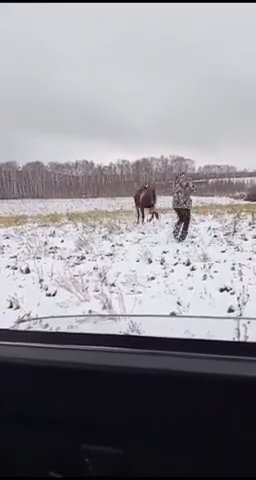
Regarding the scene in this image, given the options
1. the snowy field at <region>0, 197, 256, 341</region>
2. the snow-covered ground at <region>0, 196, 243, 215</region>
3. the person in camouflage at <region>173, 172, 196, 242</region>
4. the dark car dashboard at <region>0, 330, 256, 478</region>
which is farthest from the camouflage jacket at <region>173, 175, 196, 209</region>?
the dark car dashboard at <region>0, 330, 256, 478</region>

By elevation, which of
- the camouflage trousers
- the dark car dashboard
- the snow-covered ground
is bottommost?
the camouflage trousers

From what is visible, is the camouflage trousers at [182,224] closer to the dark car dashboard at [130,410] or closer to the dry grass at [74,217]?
the dry grass at [74,217]

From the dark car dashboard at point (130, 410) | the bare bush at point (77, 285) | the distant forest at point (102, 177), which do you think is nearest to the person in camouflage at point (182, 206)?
the distant forest at point (102, 177)

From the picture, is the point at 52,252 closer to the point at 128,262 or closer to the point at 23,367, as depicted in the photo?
the point at 128,262

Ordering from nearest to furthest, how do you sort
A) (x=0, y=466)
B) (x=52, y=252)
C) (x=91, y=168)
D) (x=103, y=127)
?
1. (x=0, y=466)
2. (x=103, y=127)
3. (x=91, y=168)
4. (x=52, y=252)

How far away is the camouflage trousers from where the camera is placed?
659 centimetres

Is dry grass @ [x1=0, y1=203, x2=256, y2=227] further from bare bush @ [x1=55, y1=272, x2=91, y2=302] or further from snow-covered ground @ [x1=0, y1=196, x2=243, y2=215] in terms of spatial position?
bare bush @ [x1=55, y1=272, x2=91, y2=302]

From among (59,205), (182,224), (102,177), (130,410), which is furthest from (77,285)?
(130,410)

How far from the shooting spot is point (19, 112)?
3057 millimetres

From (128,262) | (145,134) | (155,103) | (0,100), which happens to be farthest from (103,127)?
(128,262)

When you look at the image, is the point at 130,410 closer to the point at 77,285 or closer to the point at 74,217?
the point at 77,285

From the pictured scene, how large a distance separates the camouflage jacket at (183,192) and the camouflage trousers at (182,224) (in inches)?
4.3

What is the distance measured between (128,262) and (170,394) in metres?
4.57

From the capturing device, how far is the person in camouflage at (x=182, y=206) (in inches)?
241
